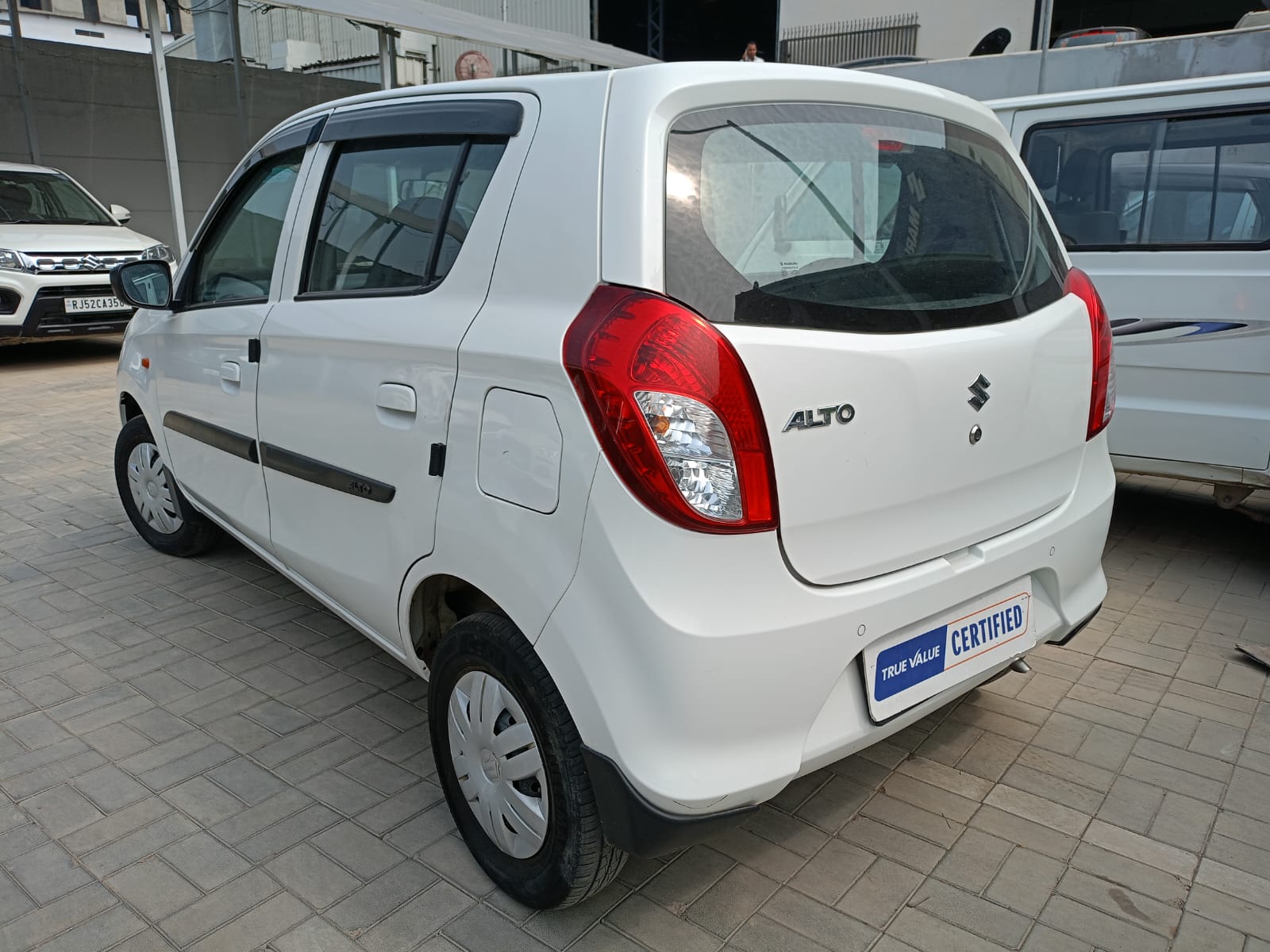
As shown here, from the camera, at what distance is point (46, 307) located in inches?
352

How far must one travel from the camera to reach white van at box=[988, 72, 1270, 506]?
3.89m

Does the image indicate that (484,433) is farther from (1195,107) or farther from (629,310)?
(1195,107)

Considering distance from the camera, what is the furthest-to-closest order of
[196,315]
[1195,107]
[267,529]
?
1. [1195,107]
2. [196,315]
3. [267,529]

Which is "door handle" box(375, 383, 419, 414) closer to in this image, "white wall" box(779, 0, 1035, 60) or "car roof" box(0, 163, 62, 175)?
"car roof" box(0, 163, 62, 175)

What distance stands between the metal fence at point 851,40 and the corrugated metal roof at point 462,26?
21.5ft

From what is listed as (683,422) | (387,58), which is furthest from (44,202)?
(683,422)

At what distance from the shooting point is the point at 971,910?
2186 mm

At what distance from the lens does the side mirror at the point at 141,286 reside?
3625 millimetres

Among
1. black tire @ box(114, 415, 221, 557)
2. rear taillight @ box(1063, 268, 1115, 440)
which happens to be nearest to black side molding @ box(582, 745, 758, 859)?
rear taillight @ box(1063, 268, 1115, 440)

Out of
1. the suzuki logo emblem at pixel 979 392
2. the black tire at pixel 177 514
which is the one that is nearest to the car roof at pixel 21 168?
the black tire at pixel 177 514

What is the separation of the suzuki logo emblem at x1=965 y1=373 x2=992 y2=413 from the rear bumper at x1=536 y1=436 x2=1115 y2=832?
459 mm

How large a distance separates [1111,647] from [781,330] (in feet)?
7.95

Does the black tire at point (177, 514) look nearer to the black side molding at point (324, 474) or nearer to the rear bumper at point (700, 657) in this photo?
the black side molding at point (324, 474)

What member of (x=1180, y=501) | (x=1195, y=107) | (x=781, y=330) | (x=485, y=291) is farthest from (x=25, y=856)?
(x=1180, y=501)
